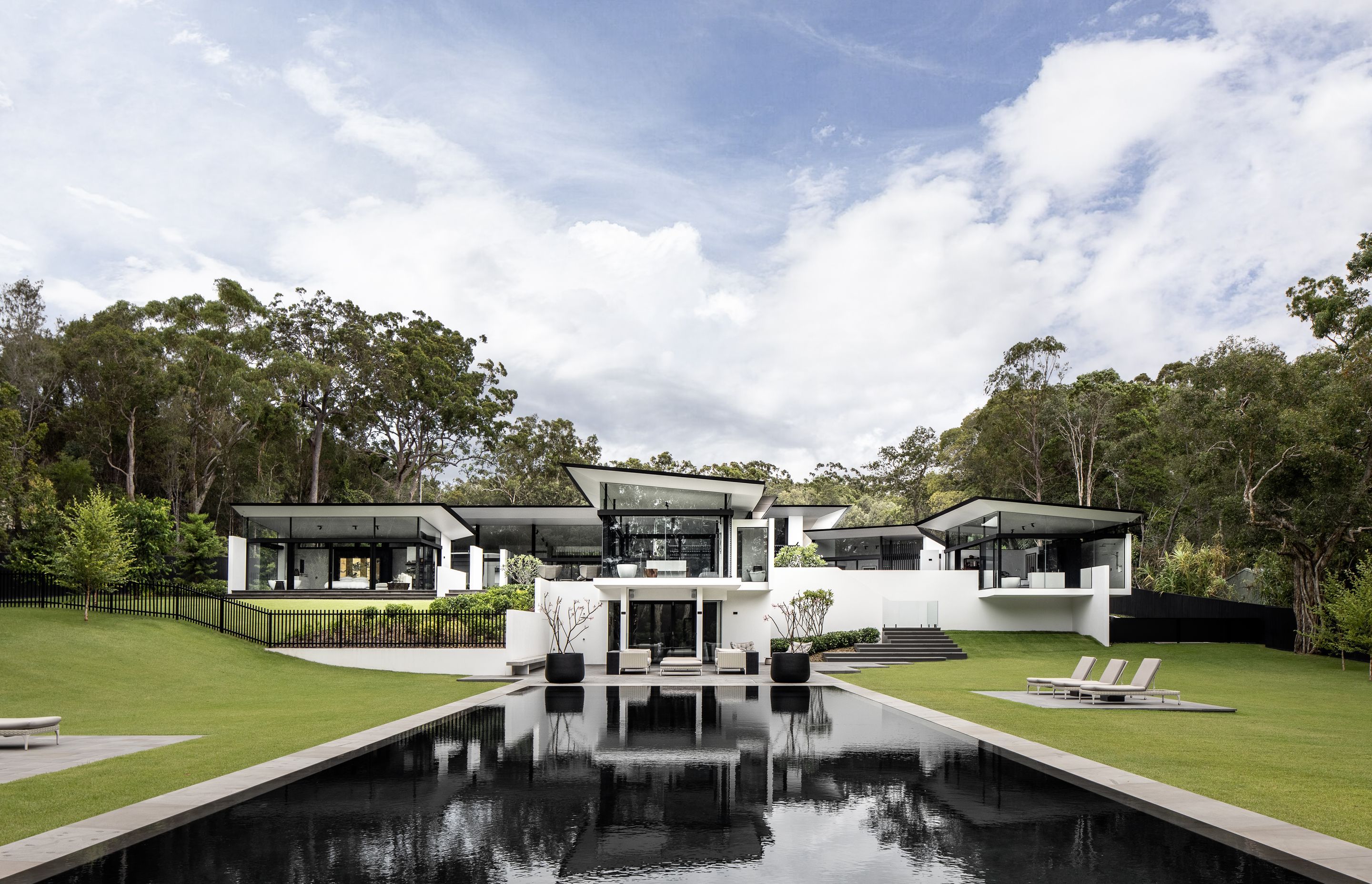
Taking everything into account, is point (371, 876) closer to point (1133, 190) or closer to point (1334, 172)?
point (1334, 172)

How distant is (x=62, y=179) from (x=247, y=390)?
585 inches

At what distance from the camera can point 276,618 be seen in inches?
1056

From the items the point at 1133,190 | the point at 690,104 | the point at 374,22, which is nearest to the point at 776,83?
the point at 690,104

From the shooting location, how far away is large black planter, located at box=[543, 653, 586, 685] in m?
22.1

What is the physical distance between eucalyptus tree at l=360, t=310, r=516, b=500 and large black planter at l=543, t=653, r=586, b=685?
36.7 metres

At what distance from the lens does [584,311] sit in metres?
50.0

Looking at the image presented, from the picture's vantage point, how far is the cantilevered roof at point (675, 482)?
29500mm

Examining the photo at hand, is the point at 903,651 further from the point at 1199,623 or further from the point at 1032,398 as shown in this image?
the point at 1032,398

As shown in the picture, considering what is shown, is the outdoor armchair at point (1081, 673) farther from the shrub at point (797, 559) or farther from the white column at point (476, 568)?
the white column at point (476, 568)

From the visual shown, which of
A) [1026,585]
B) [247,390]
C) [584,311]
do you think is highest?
[584,311]

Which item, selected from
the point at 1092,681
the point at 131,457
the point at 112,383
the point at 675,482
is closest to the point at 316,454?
the point at 131,457

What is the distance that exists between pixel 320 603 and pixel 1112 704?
81.1 feet

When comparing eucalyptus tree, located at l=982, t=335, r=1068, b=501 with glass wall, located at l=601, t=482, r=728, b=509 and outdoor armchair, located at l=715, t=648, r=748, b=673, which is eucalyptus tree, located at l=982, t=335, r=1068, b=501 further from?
outdoor armchair, located at l=715, t=648, r=748, b=673

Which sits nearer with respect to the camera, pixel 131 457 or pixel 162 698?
pixel 162 698
